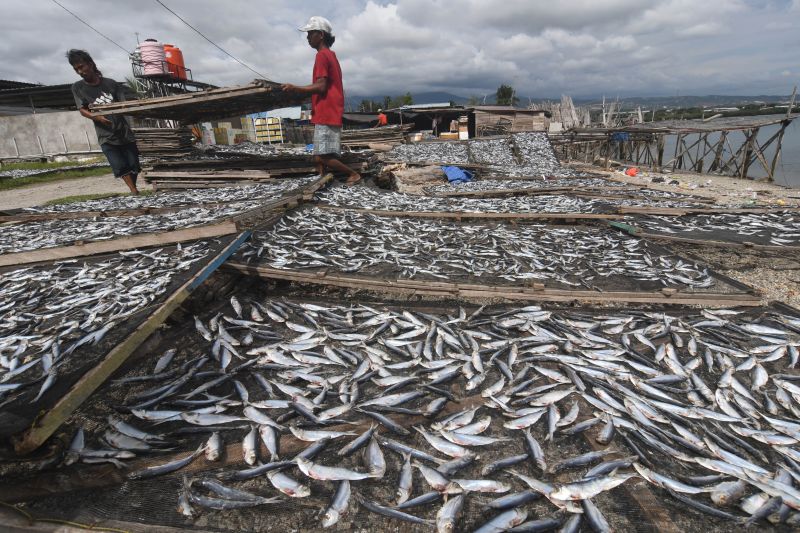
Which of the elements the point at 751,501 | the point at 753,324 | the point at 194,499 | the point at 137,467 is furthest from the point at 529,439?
the point at 753,324

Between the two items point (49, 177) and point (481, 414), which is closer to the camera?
point (481, 414)

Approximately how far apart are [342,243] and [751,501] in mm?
4494

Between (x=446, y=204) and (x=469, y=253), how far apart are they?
11.0 ft

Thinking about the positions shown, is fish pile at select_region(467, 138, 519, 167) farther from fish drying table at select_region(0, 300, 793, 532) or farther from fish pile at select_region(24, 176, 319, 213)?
fish drying table at select_region(0, 300, 793, 532)

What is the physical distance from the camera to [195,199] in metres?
8.07

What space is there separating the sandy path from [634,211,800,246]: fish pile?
13268 mm

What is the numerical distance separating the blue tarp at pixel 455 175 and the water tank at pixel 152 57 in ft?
53.9

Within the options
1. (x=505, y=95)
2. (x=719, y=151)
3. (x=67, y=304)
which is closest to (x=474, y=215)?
(x=67, y=304)

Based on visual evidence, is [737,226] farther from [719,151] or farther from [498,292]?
[719,151]

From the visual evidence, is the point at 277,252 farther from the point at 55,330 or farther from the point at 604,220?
the point at 604,220

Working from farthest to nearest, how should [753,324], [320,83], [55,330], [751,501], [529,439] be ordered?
[320,83] < [753,324] < [55,330] < [529,439] < [751,501]

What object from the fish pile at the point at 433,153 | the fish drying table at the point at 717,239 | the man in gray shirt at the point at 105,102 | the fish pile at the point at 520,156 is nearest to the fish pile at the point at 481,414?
the fish drying table at the point at 717,239

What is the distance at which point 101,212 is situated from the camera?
21.7ft

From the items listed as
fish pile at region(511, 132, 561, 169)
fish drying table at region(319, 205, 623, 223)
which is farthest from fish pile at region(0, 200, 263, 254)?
fish pile at region(511, 132, 561, 169)
